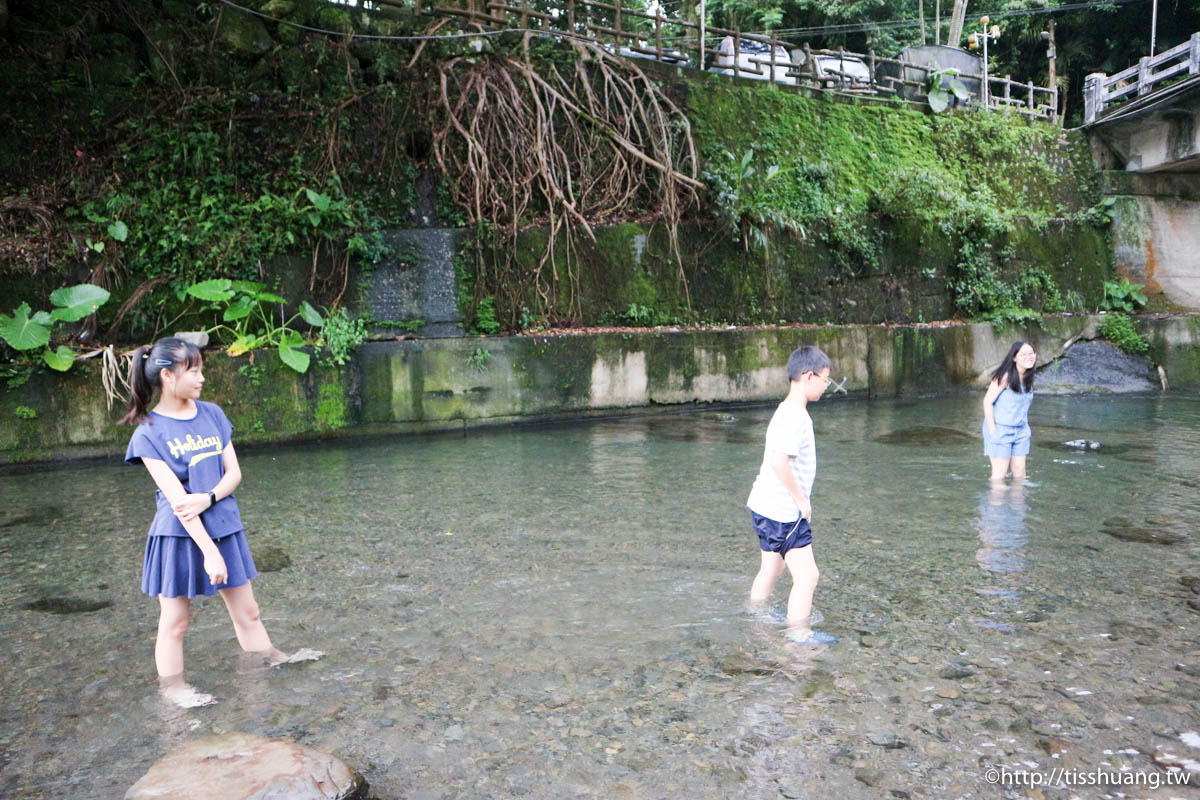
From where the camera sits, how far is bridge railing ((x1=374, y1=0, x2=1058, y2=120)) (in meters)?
15.1

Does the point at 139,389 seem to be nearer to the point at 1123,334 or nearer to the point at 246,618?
the point at 246,618

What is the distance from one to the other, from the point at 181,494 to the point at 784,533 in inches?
108

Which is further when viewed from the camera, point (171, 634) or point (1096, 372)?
point (1096, 372)

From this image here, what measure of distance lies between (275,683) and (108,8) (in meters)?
12.8

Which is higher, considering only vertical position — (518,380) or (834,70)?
(834,70)

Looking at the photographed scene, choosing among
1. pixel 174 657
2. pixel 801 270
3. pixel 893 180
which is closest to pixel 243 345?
pixel 174 657

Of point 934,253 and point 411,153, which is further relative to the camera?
point 934,253

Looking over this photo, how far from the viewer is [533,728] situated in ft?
11.7

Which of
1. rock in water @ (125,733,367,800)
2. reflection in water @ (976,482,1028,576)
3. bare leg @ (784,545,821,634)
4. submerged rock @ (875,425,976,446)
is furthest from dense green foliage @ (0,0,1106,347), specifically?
rock in water @ (125,733,367,800)

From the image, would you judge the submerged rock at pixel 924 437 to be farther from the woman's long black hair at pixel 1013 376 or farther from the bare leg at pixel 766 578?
the bare leg at pixel 766 578

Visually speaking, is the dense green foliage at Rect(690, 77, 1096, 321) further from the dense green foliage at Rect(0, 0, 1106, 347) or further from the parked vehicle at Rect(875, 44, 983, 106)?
the parked vehicle at Rect(875, 44, 983, 106)

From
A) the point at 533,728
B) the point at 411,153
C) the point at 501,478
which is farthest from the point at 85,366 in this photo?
the point at 533,728

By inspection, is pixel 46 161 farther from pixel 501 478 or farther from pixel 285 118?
pixel 501 478

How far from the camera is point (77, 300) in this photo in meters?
9.98
